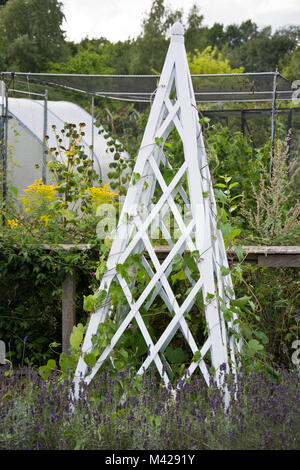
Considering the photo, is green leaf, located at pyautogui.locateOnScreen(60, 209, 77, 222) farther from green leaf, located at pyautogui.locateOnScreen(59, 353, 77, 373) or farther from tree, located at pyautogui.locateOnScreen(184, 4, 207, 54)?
tree, located at pyautogui.locateOnScreen(184, 4, 207, 54)

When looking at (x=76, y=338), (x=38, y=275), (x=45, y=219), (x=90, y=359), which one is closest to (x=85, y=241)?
(x=45, y=219)

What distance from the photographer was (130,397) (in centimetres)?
230

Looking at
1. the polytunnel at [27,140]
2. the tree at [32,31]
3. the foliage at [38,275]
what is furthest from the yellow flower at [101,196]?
the tree at [32,31]

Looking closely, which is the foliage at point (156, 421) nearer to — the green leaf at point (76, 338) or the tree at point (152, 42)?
the green leaf at point (76, 338)

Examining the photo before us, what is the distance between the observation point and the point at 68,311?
3.66 metres

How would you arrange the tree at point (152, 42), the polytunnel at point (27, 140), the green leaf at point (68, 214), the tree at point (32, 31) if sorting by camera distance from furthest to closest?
the tree at point (32, 31) → the tree at point (152, 42) → the polytunnel at point (27, 140) → the green leaf at point (68, 214)

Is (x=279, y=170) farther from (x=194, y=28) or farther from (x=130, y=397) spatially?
(x=194, y=28)

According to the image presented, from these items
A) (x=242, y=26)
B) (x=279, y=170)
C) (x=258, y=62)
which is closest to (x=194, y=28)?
(x=258, y=62)

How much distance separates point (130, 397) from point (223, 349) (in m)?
0.47

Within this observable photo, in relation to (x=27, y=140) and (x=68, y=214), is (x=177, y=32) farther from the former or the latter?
(x=27, y=140)

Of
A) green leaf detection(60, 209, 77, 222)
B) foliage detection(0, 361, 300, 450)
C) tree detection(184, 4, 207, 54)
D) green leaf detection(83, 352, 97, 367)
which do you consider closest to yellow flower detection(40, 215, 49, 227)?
green leaf detection(60, 209, 77, 222)

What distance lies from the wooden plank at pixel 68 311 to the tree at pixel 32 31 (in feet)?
93.3

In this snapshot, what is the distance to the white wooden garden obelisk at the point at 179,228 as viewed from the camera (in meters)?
2.50

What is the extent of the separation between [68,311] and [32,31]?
3065 centimetres
